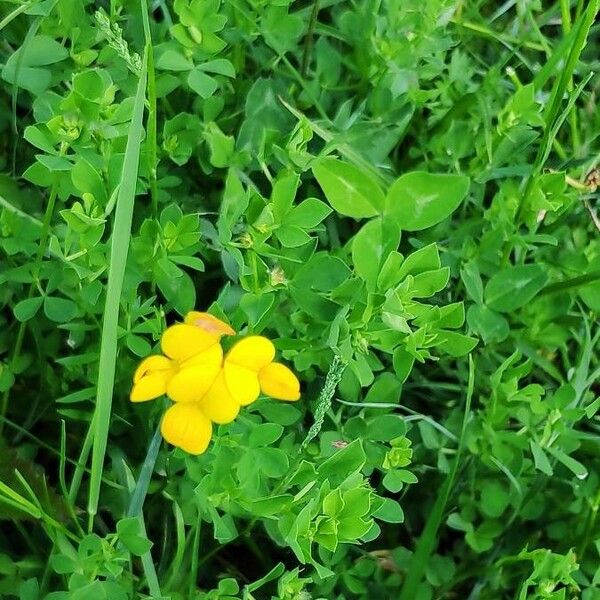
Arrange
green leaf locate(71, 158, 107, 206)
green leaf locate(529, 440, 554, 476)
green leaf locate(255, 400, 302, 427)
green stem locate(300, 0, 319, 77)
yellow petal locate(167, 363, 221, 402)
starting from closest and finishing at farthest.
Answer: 1. yellow petal locate(167, 363, 221, 402)
2. green leaf locate(71, 158, 107, 206)
3. green leaf locate(255, 400, 302, 427)
4. green leaf locate(529, 440, 554, 476)
5. green stem locate(300, 0, 319, 77)

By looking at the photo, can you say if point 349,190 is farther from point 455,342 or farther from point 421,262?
point 455,342

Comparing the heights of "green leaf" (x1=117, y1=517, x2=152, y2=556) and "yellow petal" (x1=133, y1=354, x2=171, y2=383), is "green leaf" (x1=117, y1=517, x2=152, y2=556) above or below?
below

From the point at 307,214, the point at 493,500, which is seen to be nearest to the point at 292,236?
the point at 307,214

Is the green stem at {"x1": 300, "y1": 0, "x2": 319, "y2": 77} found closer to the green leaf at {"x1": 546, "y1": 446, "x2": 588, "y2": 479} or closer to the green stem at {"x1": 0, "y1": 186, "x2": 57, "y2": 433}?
the green stem at {"x1": 0, "y1": 186, "x2": 57, "y2": 433}

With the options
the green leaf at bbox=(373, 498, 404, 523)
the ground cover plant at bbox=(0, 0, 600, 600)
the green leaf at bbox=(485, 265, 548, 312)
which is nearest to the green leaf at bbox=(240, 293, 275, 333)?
the ground cover plant at bbox=(0, 0, 600, 600)

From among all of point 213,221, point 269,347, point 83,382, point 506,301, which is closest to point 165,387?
point 269,347

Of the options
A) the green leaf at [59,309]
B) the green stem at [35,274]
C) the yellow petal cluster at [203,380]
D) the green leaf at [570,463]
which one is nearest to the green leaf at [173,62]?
the green stem at [35,274]

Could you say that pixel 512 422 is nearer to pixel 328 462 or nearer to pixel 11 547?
pixel 328 462
